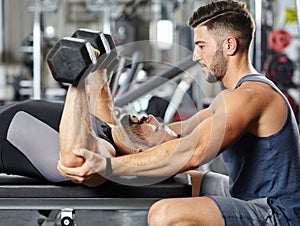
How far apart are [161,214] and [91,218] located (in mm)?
1463

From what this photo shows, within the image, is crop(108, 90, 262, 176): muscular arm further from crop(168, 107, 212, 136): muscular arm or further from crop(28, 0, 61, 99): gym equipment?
crop(28, 0, 61, 99): gym equipment

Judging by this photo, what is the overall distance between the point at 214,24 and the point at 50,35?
6.46m

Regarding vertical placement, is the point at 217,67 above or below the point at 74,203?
above

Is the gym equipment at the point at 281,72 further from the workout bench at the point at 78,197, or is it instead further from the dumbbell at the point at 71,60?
the dumbbell at the point at 71,60

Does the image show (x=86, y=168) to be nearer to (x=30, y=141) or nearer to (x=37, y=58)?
(x=30, y=141)

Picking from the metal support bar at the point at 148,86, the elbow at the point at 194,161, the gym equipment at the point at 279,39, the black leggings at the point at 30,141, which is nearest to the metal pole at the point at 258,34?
the metal support bar at the point at 148,86

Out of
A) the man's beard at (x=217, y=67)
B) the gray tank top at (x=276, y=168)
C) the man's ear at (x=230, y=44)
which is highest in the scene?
the man's ear at (x=230, y=44)

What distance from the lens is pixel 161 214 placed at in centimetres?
175

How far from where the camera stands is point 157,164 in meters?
1.84

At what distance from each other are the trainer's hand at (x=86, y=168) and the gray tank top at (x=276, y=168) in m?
0.46

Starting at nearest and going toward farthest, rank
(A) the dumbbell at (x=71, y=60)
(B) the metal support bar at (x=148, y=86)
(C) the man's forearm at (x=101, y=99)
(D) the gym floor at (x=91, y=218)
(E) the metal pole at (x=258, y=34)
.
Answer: (A) the dumbbell at (x=71, y=60) < (C) the man's forearm at (x=101, y=99) < (D) the gym floor at (x=91, y=218) < (E) the metal pole at (x=258, y=34) < (B) the metal support bar at (x=148, y=86)

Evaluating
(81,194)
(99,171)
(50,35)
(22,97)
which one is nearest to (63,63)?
(99,171)

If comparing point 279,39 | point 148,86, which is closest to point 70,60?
point 148,86

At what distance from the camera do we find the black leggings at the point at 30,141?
6.64 ft
